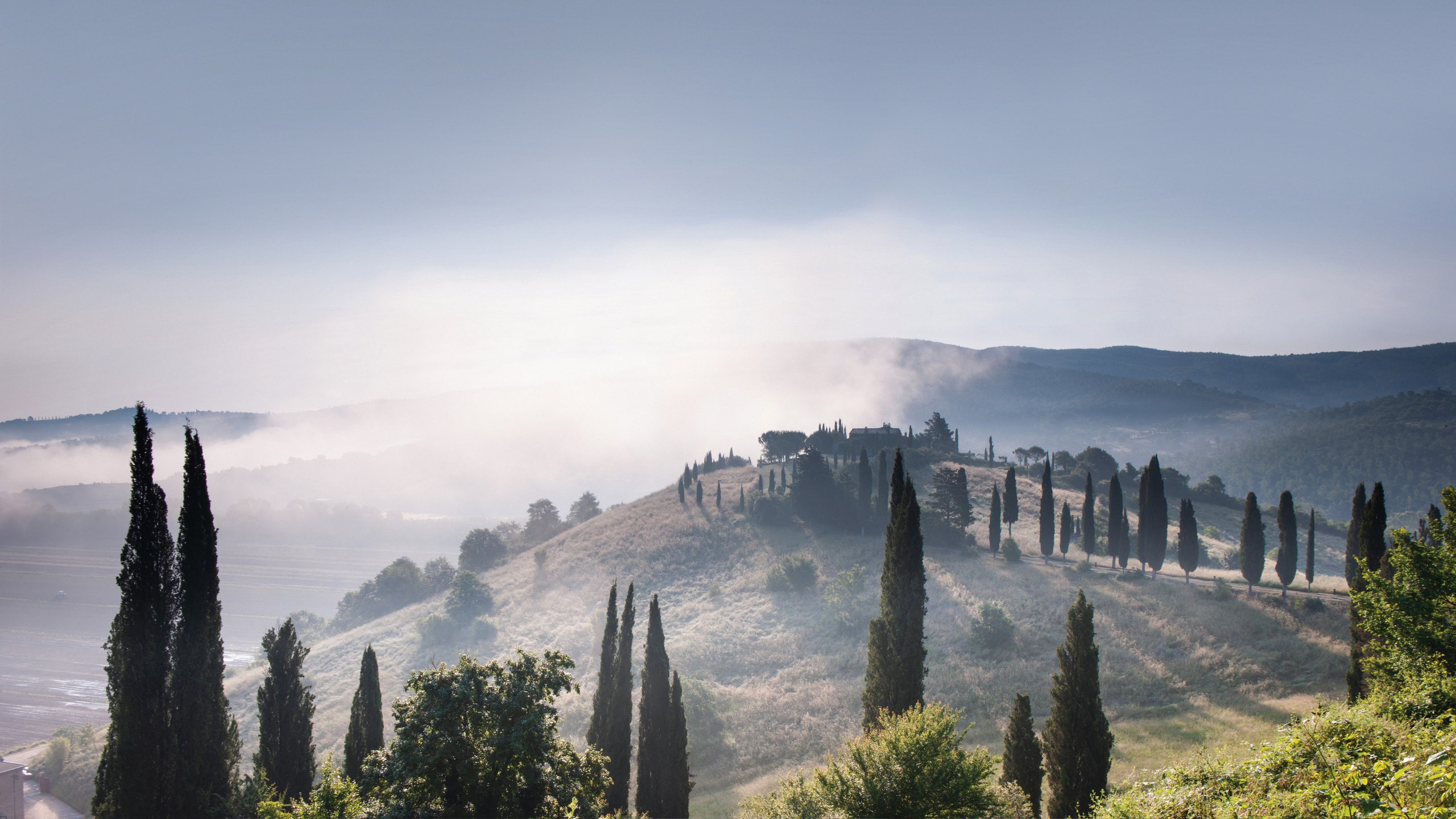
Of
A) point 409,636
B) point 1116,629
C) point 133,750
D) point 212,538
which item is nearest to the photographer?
point 133,750

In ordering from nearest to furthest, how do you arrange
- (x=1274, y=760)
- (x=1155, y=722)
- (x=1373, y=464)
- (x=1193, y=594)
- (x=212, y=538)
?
(x=1274, y=760) → (x=212, y=538) → (x=1155, y=722) → (x=1193, y=594) → (x=1373, y=464)

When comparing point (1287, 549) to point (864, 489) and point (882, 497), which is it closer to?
point (882, 497)

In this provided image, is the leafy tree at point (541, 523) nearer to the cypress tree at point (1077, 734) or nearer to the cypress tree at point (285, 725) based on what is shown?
the cypress tree at point (285, 725)

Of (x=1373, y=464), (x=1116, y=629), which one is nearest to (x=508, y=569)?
(x=1116, y=629)

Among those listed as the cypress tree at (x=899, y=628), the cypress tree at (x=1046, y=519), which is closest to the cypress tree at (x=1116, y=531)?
the cypress tree at (x=1046, y=519)

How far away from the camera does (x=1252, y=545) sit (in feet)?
177

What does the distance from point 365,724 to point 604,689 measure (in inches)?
422

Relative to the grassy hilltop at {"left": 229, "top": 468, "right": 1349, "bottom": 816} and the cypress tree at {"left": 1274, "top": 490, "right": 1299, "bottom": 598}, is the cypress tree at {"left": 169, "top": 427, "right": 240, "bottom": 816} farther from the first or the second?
the cypress tree at {"left": 1274, "top": 490, "right": 1299, "bottom": 598}

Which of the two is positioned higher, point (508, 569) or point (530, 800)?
point (530, 800)

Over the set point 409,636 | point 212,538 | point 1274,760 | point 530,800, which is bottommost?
point 409,636

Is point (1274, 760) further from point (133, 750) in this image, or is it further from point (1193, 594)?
point (1193, 594)

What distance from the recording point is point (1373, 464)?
595ft

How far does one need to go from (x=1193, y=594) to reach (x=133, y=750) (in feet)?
215

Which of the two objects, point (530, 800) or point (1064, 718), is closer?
point (530, 800)
